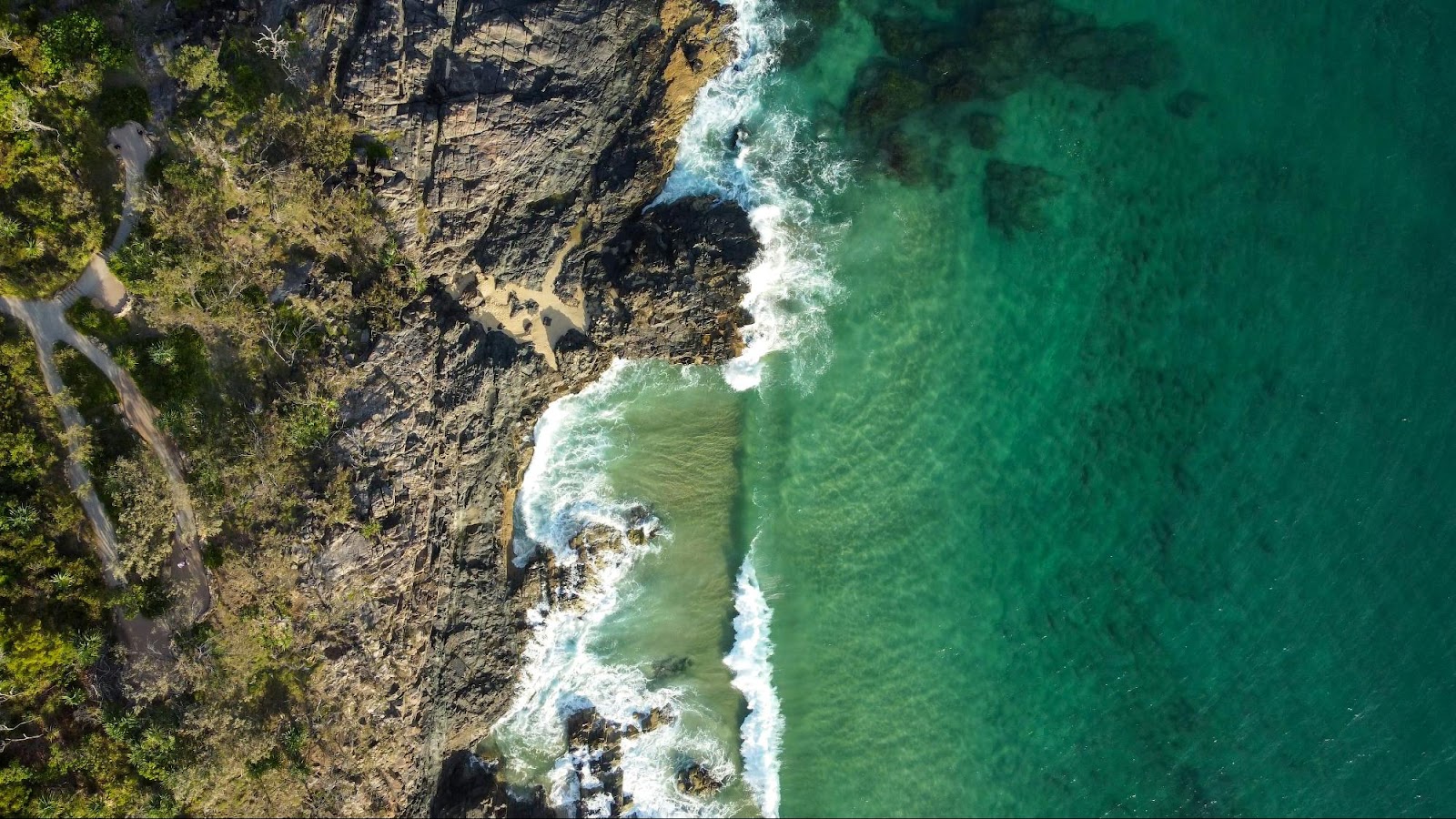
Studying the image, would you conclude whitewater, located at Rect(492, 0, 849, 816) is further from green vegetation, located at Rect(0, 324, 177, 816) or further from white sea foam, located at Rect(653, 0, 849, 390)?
green vegetation, located at Rect(0, 324, 177, 816)

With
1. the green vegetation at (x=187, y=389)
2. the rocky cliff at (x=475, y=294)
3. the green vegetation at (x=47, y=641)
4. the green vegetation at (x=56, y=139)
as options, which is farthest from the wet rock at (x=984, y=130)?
the green vegetation at (x=47, y=641)

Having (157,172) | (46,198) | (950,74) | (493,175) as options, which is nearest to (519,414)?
(493,175)

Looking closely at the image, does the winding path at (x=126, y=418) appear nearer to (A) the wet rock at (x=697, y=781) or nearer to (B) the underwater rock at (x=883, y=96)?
(A) the wet rock at (x=697, y=781)

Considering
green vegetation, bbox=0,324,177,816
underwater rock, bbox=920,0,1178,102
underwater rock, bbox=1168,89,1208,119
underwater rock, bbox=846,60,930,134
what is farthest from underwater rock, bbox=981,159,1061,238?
green vegetation, bbox=0,324,177,816

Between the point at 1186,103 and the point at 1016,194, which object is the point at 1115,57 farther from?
the point at 1016,194

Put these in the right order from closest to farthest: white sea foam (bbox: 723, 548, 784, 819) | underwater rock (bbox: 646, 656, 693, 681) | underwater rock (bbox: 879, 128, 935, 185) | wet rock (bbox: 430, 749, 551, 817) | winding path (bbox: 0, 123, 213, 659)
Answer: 1. winding path (bbox: 0, 123, 213, 659)
2. underwater rock (bbox: 879, 128, 935, 185)
3. wet rock (bbox: 430, 749, 551, 817)
4. white sea foam (bbox: 723, 548, 784, 819)
5. underwater rock (bbox: 646, 656, 693, 681)

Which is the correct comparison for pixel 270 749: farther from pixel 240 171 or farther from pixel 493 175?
pixel 493 175

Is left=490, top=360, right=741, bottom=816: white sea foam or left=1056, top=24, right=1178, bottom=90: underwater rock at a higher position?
left=1056, top=24, right=1178, bottom=90: underwater rock
